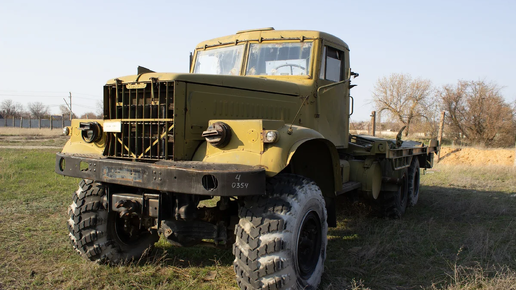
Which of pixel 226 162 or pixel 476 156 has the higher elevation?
pixel 226 162

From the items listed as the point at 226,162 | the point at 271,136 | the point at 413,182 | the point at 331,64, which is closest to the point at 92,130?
the point at 226,162

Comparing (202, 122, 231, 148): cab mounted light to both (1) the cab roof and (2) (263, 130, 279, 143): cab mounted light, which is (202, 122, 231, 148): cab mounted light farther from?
(1) the cab roof

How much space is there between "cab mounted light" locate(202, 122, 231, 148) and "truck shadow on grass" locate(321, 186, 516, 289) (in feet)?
5.22

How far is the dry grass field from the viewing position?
12.7ft

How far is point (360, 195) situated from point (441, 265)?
215 centimetres

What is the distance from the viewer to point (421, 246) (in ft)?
17.0

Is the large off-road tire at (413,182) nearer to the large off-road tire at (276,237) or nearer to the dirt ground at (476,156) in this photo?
the large off-road tire at (276,237)

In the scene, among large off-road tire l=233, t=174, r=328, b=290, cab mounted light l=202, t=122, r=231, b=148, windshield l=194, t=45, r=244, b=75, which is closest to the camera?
large off-road tire l=233, t=174, r=328, b=290

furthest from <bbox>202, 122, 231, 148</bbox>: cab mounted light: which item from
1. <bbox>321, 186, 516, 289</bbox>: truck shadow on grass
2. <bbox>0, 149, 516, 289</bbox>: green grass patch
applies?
<bbox>321, 186, 516, 289</bbox>: truck shadow on grass

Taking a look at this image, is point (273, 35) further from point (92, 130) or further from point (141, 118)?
point (92, 130)

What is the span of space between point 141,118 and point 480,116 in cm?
2643

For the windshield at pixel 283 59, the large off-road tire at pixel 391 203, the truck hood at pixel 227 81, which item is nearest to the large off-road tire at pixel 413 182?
the large off-road tire at pixel 391 203

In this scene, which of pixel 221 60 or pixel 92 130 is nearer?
pixel 92 130

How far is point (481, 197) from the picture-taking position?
882 cm
